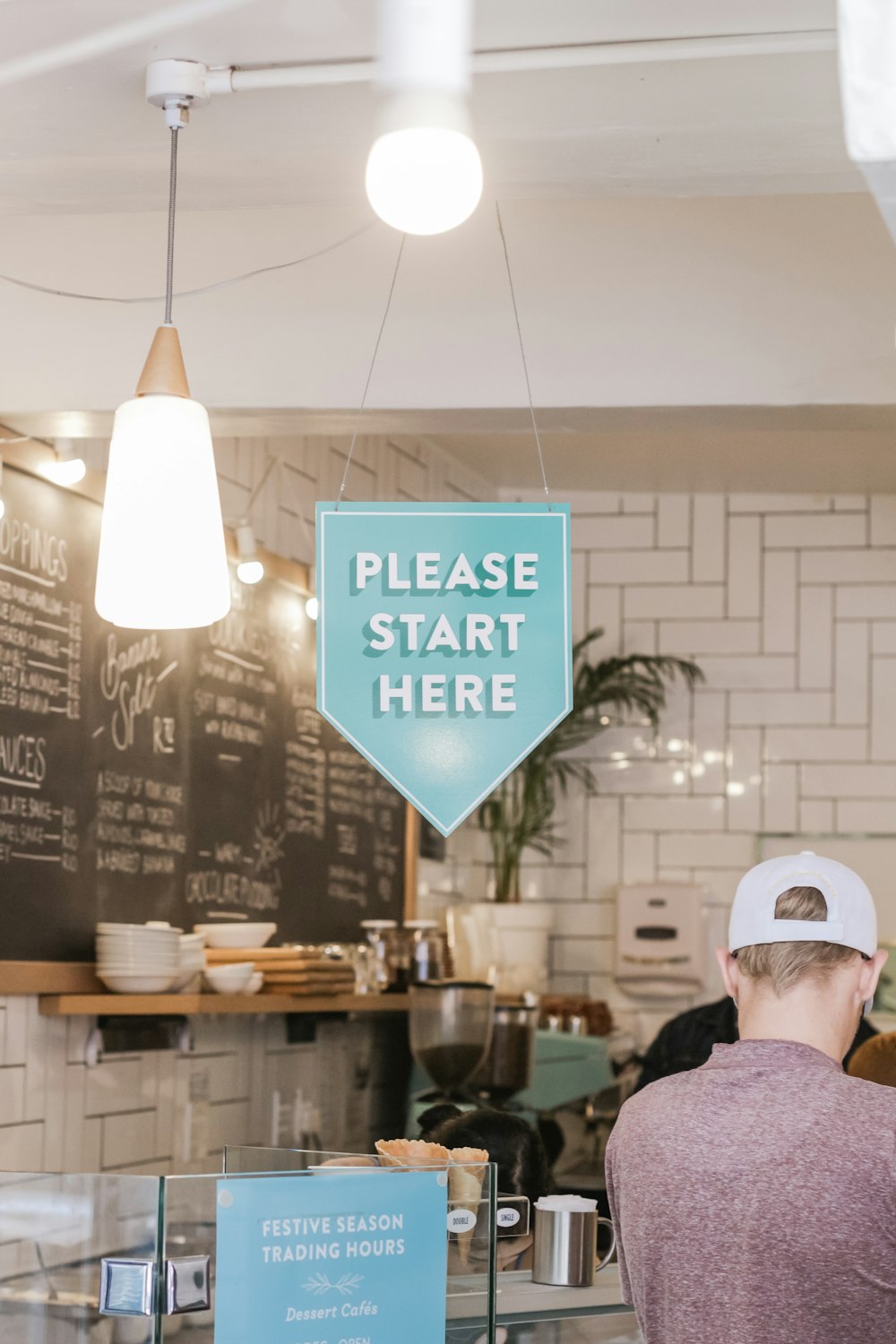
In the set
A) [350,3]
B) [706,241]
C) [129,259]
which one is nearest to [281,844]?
[129,259]

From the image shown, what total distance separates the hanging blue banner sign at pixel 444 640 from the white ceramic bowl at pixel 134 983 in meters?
1.49

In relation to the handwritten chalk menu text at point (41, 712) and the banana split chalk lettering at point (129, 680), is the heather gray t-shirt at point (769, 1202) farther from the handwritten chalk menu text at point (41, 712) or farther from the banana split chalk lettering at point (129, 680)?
the banana split chalk lettering at point (129, 680)

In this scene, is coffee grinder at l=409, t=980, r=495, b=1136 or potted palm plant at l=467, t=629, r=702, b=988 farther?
potted palm plant at l=467, t=629, r=702, b=988

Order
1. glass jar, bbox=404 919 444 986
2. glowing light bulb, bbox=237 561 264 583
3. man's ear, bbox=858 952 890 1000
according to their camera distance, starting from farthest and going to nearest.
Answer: glass jar, bbox=404 919 444 986 < glowing light bulb, bbox=237 561 264 583 < man's ear, bbox=858 952 890 1000

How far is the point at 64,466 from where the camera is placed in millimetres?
3850

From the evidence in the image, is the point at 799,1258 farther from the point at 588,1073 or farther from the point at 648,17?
the point at 588,1073

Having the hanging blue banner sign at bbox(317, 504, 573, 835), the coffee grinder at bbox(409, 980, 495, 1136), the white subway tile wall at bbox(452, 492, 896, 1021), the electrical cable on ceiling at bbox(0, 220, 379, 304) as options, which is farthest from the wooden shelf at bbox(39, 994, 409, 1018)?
the white subway tile wall at bbox(452, 492, 896, 1021)

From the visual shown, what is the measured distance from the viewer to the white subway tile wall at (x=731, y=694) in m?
6.54

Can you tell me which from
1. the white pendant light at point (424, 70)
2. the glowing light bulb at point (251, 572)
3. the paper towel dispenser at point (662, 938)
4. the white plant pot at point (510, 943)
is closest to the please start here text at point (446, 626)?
the white pendant light at point (424, 70)

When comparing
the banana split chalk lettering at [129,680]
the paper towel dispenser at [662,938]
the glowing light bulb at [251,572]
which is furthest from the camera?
the paper towel dispenser at [662,938]

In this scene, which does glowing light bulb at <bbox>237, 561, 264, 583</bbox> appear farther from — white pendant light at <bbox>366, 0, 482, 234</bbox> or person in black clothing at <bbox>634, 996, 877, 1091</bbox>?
white pendant light at <bbox>366, 0, 482, 234</bbox>

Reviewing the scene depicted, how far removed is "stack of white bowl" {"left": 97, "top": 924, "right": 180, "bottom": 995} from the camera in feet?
12.6

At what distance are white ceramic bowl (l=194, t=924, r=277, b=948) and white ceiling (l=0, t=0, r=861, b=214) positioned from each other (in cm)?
214

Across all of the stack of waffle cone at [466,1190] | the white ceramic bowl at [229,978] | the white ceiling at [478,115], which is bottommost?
the stack of waffle cone at [466,1190]
